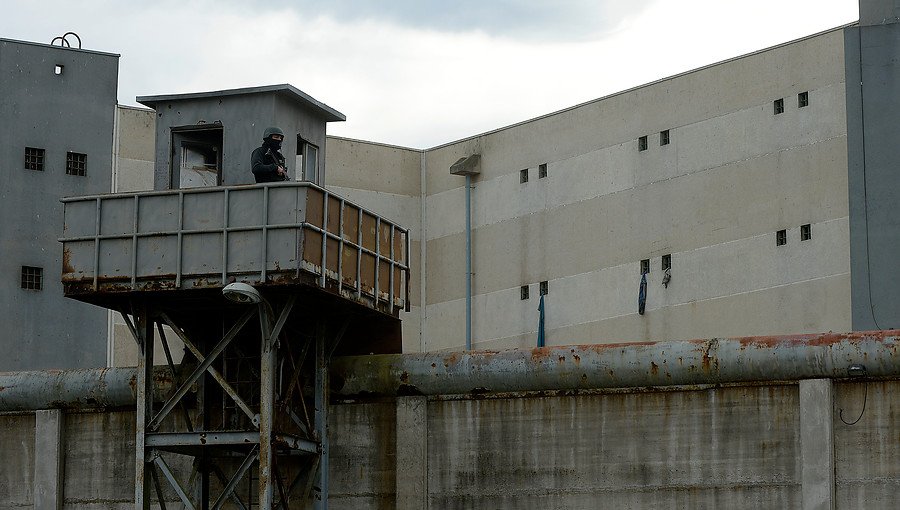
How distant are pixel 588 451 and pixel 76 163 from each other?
28.7 meters

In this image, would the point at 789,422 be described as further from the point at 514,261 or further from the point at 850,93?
the point at 514,261

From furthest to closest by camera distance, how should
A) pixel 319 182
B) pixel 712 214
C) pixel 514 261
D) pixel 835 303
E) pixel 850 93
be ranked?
pixel 514 261 → pixel 712 214 → pixel 835 303 → pixel 850 93 → pixel 319 182

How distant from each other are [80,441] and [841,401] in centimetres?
1378

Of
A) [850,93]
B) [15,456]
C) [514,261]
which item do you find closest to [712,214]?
[514,261]

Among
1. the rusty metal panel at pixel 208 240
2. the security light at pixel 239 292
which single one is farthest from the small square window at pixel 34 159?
the security light at pixel 239 292

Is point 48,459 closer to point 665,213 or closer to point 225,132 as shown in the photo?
point 225,132

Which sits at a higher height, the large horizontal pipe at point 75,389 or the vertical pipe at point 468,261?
the vertical pipe at point 468,261

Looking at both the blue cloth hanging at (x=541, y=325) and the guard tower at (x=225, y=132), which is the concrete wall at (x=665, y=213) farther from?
the guard tower at (x=225, y=132)

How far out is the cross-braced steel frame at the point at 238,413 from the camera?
1008 inches

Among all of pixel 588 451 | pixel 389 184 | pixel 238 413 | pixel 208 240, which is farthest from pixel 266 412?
pixel 389 184

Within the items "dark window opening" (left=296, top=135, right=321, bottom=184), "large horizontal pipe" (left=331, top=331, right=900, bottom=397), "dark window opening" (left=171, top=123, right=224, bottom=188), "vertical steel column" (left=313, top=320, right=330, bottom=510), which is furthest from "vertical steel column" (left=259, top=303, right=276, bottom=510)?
"dark window opening" (left=296, top=135, right=321, bottom=184)

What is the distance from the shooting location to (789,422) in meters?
24.4

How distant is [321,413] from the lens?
89.7 ft

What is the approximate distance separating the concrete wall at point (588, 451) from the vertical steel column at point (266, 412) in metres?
2.26
